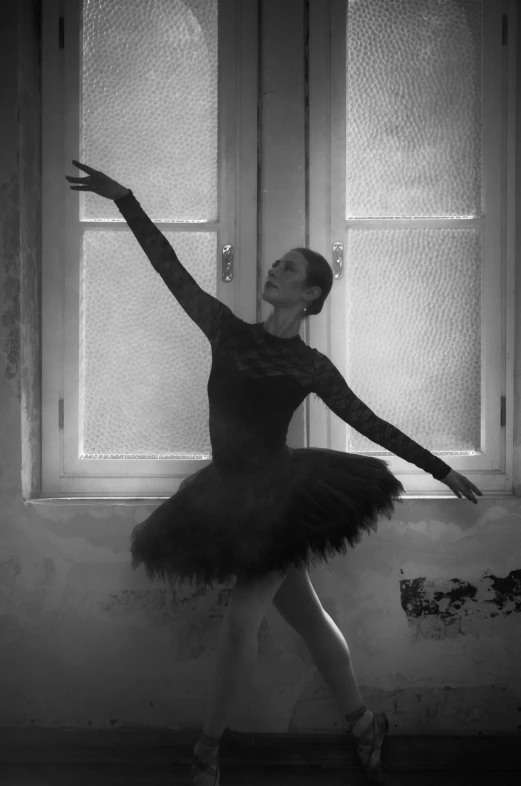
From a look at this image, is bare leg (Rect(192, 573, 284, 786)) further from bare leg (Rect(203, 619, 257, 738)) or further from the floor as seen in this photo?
the floor

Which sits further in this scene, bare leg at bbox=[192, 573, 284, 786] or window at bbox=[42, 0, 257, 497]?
window at bbox=[42, 0, 257, 497]

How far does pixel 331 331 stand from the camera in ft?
7.22

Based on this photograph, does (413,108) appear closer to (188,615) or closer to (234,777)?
(188,615)

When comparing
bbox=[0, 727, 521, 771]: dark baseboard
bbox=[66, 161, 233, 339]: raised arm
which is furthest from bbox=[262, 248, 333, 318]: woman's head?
bbox=[0, 727, 521, 771]: dark baseboard

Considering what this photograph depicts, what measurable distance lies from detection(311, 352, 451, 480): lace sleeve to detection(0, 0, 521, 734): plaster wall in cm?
38

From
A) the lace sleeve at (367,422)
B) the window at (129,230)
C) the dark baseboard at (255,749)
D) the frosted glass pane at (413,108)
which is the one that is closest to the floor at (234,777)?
the dark baseboard at (255,749)

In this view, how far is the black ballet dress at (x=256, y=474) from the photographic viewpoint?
1.65m

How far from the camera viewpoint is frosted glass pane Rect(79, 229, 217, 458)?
222cm

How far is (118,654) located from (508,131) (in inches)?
82.5

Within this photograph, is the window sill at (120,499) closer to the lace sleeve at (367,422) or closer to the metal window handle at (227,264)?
the lace sleeve at (367,422)

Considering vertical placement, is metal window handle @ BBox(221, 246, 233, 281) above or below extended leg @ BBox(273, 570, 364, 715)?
above

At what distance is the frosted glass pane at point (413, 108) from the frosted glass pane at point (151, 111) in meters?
0.50

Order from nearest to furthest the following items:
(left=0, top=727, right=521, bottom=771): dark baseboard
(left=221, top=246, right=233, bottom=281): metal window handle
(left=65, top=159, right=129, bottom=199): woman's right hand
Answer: (left=65, top=159, right=129, bottom=199): woman's right hand
(left=0, top=727, right=521, bottom=771): dark baseboard
(left=221, top=246, right=233, bottom=281): metal window handle

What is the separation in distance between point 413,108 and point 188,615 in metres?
1.81
